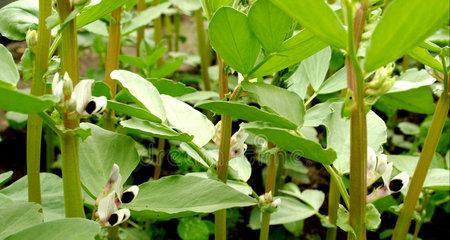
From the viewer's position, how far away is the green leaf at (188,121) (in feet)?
2.09

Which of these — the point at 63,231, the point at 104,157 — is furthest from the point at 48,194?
the point at 63,231

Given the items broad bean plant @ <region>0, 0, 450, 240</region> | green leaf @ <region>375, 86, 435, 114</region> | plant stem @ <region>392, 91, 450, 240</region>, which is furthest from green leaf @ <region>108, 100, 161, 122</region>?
green leaf @ <region>375, 86, 435, 114</region>

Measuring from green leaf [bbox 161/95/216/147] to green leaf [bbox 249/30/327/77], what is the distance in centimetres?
9

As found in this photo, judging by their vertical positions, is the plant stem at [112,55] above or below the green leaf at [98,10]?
below

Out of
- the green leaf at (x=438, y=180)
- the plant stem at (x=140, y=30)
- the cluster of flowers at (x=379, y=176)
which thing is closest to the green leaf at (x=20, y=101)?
the cluster of flowers at (x=379, y=176)

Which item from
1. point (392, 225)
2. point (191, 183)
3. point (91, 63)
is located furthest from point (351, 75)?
point (91, 63)

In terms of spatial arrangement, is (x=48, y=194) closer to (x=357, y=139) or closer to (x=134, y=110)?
(x=134, y=110)

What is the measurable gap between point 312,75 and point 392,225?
0.61 meters

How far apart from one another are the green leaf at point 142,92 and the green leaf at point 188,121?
3 cm

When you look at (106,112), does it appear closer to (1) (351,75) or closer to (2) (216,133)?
(2) (216,133)

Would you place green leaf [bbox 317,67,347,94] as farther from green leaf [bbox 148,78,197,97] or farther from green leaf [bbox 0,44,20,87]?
green leaf [bbox 0,44,20,87]

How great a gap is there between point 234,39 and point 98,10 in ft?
0.44

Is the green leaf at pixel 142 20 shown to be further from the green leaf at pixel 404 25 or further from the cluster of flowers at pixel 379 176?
the green leaf at pixel 404 25

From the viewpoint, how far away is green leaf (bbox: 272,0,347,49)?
1.37 ft
